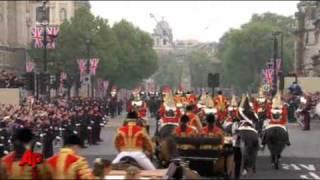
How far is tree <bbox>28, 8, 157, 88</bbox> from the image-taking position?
9381 cm

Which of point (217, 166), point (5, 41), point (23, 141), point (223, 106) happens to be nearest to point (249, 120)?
point (217, 166)

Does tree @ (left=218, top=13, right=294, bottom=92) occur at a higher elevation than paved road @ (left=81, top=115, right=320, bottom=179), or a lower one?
higher

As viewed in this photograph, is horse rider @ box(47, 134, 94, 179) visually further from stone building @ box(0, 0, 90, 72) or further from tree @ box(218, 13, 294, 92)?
tree @ box(218, 13, 294, 92)

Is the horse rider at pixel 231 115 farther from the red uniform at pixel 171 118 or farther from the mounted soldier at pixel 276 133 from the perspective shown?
the red uniform at pixel 171 118

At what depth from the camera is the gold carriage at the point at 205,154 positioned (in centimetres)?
1839

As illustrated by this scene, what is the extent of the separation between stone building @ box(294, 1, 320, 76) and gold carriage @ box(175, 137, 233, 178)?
78.4 metres

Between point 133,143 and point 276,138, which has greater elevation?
point 133,143

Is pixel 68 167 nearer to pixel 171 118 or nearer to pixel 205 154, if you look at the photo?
pixel 205 154

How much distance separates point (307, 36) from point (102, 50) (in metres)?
24.7

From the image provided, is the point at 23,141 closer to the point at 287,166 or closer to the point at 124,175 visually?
the point at 124,175

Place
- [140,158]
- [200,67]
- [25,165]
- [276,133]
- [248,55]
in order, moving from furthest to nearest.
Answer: [200,67] < [248,55] < [276,133] < [140,158] < [25,165]

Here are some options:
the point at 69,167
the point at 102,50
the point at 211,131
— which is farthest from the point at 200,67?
the point at 69,167

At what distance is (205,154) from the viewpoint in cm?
1845

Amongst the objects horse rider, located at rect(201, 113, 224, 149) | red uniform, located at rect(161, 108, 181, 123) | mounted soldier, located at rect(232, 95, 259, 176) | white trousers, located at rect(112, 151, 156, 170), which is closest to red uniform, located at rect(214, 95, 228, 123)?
red uniform, located at rect(161, 108, 181, 123)
